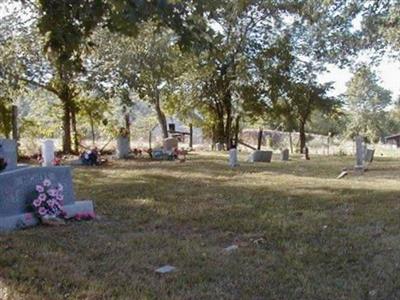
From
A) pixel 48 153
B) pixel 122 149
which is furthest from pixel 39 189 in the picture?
pixel 122 149

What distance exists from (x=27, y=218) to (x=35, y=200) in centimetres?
24

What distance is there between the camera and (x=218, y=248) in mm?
5594

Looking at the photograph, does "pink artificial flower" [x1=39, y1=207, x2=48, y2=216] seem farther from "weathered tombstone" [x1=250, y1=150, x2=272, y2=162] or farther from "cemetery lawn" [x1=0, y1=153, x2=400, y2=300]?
"weathered tombstone" [x1=250, y1=150, x2=272, y2=162]

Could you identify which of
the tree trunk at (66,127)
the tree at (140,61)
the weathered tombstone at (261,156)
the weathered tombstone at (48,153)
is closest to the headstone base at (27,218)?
the weathered tombstone at (48,153)

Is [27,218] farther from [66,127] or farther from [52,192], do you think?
[66,127]

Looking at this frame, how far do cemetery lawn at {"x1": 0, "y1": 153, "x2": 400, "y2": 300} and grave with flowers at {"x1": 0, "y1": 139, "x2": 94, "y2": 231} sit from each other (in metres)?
0.29

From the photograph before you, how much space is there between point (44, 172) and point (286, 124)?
93.9 feet

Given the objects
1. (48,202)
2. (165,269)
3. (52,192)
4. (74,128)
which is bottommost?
(165,269)

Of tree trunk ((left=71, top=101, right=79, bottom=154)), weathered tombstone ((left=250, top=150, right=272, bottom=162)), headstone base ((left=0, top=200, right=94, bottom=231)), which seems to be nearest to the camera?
headstone base ((left=0, top=200, right=94, bottom=231))

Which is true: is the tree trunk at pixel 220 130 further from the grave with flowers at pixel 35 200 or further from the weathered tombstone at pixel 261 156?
the grave with flowers at pixel 35 200

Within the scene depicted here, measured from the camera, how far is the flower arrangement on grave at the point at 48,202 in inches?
266

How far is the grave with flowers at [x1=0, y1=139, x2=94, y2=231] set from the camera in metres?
6.64

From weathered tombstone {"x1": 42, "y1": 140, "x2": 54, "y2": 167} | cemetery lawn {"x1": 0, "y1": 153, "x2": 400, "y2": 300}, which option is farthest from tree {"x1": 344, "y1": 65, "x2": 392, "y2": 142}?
cemetery lawn {"x1": 0, "y1": 153, "x2": 400, "y2": 300}

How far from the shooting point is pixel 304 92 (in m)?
31.9
